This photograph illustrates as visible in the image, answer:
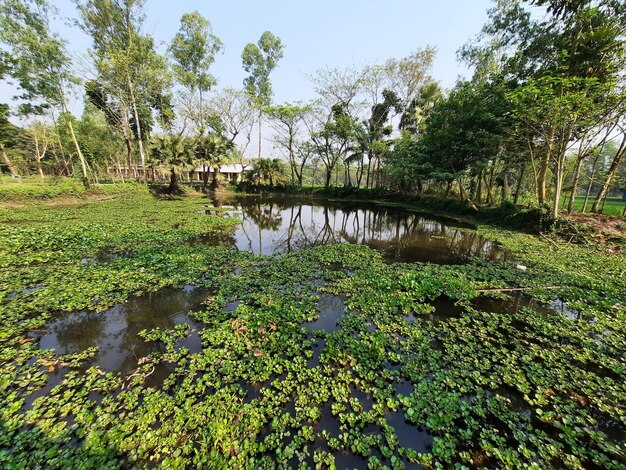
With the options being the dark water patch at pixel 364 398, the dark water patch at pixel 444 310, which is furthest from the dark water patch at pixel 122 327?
the dark water patch at pixel 444 310

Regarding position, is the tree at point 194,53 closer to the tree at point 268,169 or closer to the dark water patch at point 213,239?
the tree at point 268,169

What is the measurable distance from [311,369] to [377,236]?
10.2 metres

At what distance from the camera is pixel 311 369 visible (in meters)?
3.58

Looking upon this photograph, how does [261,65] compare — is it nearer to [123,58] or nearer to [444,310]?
[123,58]

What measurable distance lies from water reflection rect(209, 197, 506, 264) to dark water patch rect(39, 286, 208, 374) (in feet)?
14.4

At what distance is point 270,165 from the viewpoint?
102ft

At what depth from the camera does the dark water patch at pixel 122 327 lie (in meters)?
3.85

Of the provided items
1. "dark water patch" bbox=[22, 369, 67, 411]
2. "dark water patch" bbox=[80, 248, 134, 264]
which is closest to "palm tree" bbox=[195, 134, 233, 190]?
"dark water patch" bbox=[80, 248, 134, 264]

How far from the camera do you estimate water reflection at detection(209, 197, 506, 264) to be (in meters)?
9.87

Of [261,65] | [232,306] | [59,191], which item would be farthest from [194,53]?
[232,306]

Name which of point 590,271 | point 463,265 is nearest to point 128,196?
point 463,265

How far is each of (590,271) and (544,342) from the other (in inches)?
208

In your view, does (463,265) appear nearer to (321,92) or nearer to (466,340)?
(466,340)

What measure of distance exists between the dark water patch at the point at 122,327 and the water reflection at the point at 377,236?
4381 millimetres
